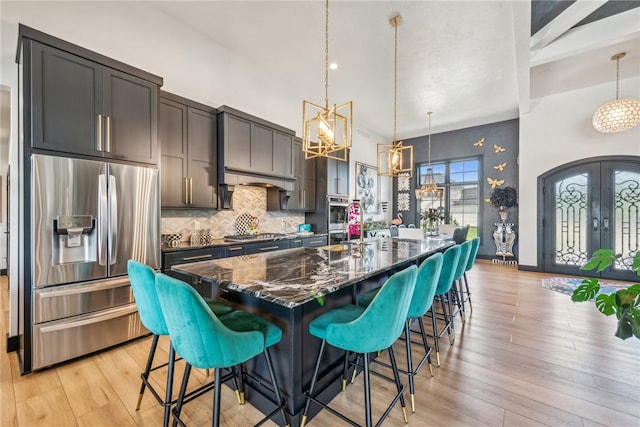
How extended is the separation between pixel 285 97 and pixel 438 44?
2638 millimetres

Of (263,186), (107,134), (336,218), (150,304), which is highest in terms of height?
(107,134)

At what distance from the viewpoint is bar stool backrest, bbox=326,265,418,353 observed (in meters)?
1.32

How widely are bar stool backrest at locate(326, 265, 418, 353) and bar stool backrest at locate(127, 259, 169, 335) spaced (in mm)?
996

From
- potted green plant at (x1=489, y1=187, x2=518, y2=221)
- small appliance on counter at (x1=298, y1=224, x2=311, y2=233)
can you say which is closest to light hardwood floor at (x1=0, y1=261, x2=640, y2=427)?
small appliance on counter at (x1=298, y1=224, x2=311, y2=233)

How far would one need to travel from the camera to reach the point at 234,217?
422 cm

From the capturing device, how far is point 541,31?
3975mm

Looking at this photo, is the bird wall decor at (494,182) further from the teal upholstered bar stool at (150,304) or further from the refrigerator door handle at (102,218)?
the refrigerator door handle at (102,218)

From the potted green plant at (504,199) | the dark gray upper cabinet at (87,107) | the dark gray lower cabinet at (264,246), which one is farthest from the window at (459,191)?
the dark gray upper cabinet at (87,107)

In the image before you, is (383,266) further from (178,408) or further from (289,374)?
(178,408)

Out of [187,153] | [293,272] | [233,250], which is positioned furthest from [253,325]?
[187,153]

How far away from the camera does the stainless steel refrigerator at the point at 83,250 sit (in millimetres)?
2150

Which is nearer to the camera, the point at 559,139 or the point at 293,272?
the point at 293,272

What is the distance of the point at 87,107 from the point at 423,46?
159 inches

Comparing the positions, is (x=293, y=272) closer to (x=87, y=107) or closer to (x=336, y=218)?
(x=87, y=107)
